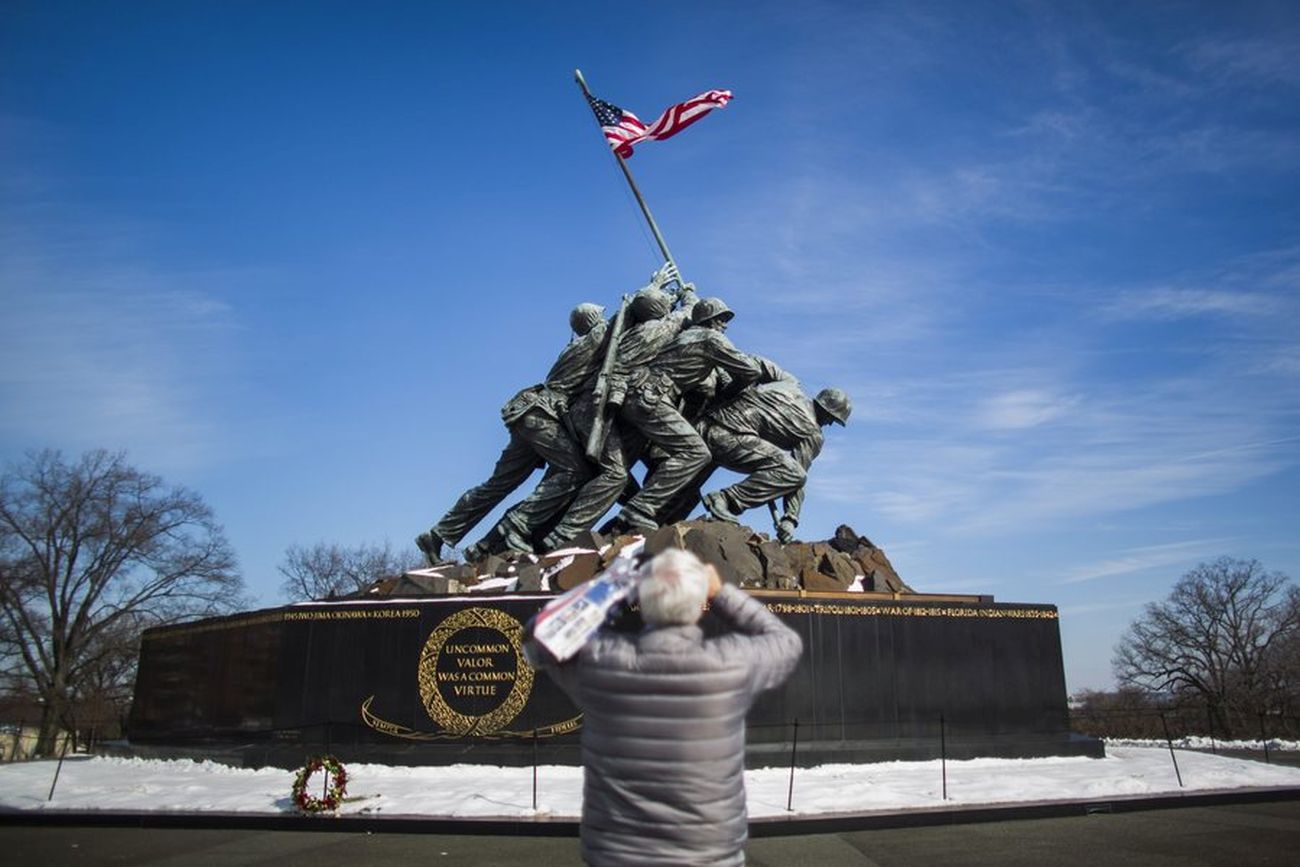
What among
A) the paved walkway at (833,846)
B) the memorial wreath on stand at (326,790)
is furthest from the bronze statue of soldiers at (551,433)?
the paved walkway at (833,846)

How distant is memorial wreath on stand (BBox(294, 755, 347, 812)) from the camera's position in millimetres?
8031

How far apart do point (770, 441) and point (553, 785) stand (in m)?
7.57

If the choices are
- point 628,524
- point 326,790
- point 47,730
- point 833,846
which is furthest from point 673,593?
point 47,730

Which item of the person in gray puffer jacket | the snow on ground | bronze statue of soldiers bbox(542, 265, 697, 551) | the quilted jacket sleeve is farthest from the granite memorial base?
the person in gray puffer jacket

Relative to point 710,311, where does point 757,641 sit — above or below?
below

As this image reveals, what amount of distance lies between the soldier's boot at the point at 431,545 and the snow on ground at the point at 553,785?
5145 mm

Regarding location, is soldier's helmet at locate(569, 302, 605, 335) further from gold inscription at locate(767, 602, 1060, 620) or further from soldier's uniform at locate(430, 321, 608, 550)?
gold inscription at locate(767, 602, 1060, 620)

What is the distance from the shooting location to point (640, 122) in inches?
725

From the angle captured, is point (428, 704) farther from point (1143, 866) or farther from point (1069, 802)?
point (1143, 866)

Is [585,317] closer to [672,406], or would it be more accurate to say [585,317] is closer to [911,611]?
[672,406]

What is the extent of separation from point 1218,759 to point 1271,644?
30.1 meters

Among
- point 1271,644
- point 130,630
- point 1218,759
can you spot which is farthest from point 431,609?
point 1271,644

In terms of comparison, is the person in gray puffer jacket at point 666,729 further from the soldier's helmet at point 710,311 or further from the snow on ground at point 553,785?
the soldier's helmet at point 710,311

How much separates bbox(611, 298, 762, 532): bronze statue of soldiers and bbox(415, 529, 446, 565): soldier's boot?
11.0ft
